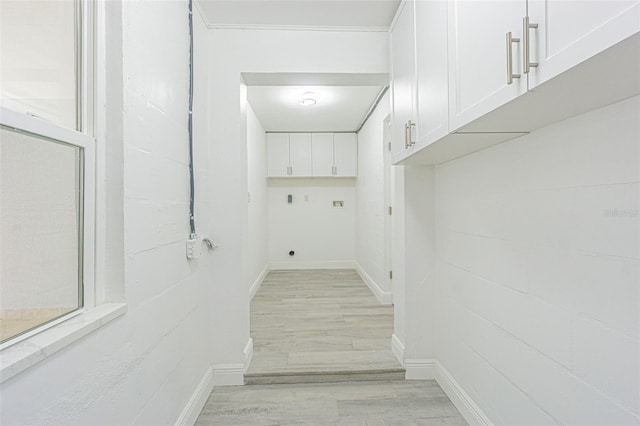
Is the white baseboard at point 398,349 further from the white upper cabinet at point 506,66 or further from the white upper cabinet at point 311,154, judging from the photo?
the white upper cabinet at point 311,154

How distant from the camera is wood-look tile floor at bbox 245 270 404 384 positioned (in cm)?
217

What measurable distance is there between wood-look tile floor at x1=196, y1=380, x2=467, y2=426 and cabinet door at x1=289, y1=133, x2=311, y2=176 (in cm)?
371

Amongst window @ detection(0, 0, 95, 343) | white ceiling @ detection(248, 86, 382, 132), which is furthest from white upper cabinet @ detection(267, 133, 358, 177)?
window @ detection(0, 0, 95, 343)

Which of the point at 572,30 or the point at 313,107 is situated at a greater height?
the point at 313,107

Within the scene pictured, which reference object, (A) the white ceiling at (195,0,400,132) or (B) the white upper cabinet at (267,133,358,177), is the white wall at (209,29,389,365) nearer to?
(A) the white ceiling at (195,0,400,132)

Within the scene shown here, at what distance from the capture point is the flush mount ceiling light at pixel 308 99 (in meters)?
3.48

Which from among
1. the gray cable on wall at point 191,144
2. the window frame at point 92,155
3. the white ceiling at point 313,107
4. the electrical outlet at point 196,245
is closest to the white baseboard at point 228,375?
the electrical outlet at point 196,245

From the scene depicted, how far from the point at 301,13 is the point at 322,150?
10.8 feet

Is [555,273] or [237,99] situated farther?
[237,99]

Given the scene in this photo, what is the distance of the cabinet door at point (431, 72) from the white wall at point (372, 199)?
1914 millimetres

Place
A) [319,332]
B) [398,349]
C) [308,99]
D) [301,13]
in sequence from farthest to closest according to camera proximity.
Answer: [308,99], [319,332], [398,349], [301,13]

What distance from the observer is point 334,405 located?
6.24ft

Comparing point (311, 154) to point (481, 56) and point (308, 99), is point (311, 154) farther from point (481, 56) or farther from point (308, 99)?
point (481, 56)

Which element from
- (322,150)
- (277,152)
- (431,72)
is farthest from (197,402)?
(322,150)
